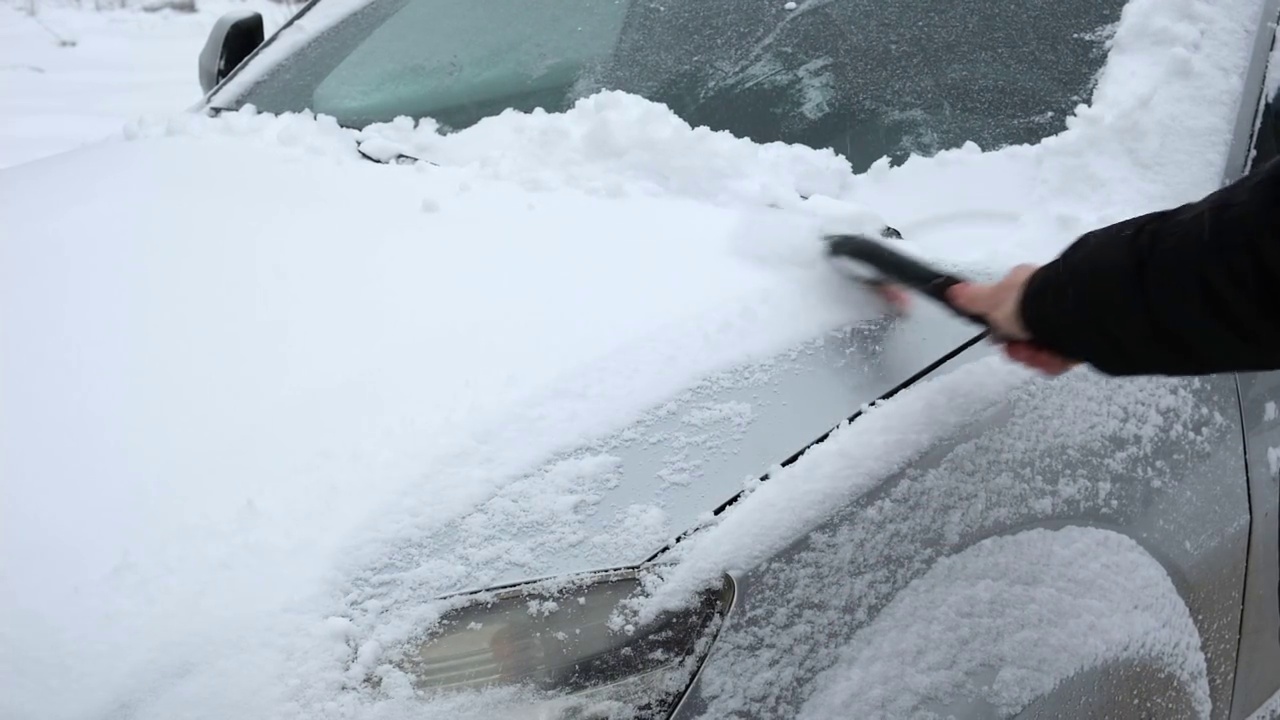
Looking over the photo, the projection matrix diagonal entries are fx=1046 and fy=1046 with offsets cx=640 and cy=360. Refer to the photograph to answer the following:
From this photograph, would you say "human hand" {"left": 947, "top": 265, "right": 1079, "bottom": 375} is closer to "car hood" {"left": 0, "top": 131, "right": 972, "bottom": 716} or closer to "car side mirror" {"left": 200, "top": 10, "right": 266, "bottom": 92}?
"car hood" {"left": 0, "top": 131, "right": 972, "bottom": 716}

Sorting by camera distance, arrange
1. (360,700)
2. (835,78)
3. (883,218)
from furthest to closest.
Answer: (835,78)
(883,218)
(360,700)

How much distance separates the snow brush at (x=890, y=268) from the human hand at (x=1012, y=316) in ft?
0.12

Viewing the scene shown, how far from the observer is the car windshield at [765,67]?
6.22 feet

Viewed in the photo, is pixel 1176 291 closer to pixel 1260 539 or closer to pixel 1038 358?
pixel 1038 358

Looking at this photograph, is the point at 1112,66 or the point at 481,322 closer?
the point at 481,322

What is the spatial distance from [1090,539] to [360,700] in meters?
0.93

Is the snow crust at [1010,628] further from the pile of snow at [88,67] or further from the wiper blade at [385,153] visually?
the pile of snow at [88,67]

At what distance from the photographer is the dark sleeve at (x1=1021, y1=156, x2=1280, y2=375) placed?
1063 millimetres

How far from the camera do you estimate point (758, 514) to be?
1.17 meters

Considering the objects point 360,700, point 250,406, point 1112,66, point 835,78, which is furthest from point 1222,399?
point 250,406

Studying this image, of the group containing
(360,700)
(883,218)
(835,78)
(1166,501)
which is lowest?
(1166,501)

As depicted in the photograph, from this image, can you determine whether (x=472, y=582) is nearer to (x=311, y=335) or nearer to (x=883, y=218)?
(x=311, y=335)

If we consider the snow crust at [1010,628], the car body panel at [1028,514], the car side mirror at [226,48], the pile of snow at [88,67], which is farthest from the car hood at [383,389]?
the pile of snow at [88,67]

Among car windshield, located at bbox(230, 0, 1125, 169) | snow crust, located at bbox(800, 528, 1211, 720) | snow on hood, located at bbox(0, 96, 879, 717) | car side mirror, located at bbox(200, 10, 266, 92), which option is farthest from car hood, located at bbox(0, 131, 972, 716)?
car side mirror, located at bbox(200, 10, 266, 92)
